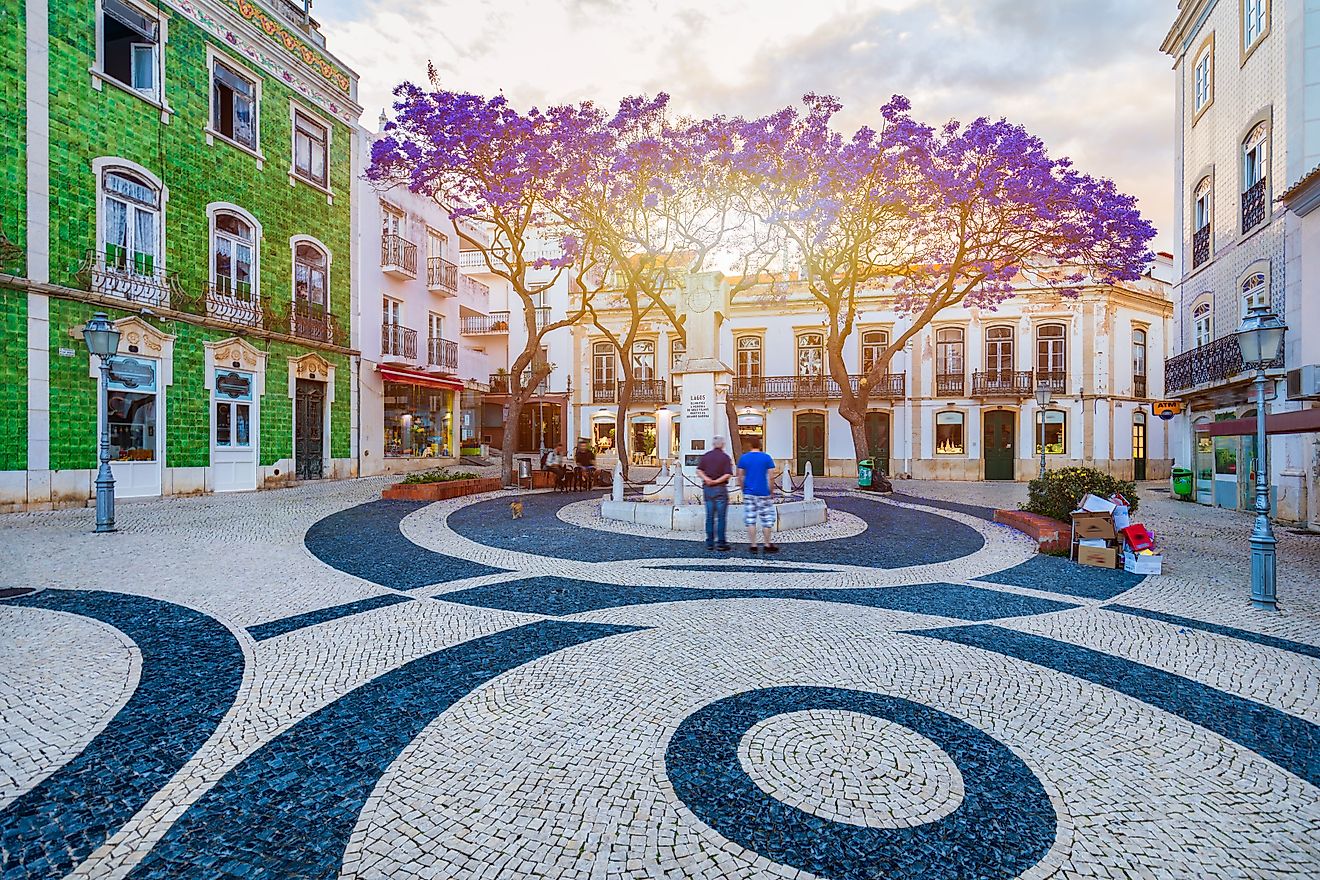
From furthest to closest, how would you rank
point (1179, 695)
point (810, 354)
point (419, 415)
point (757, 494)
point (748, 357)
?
1. point (748, 357)
2. point (810, 354)
3. point (419, 415)
4. point (757, 494)
5. point (1179, 695)

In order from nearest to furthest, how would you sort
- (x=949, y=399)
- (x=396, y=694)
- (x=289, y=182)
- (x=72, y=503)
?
(x=396, y=694), (x=72, y=503), (x=289, y=182), (x=949, y=399)

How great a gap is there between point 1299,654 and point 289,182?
72.5 ft

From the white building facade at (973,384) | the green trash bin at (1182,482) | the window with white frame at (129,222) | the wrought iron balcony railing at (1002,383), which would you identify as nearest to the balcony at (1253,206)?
the green trash bin at (1182,482)

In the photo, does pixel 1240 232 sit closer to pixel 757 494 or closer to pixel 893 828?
pixel 757 494

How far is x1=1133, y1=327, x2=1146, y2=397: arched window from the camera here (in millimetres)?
26062

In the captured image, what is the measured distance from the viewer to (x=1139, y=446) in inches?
1030

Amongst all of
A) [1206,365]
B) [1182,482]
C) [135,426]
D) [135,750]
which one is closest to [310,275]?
[135,426]

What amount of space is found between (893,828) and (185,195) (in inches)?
740

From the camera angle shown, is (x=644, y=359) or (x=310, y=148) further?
(x=644, y=359)

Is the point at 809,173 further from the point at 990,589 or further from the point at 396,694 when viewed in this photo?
the point at 396,694

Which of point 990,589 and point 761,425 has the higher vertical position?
point 761,425

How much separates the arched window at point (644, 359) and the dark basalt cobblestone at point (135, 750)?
25.6 meters

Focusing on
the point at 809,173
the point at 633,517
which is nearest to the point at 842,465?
the point at 809,173

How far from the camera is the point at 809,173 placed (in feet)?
54.5
